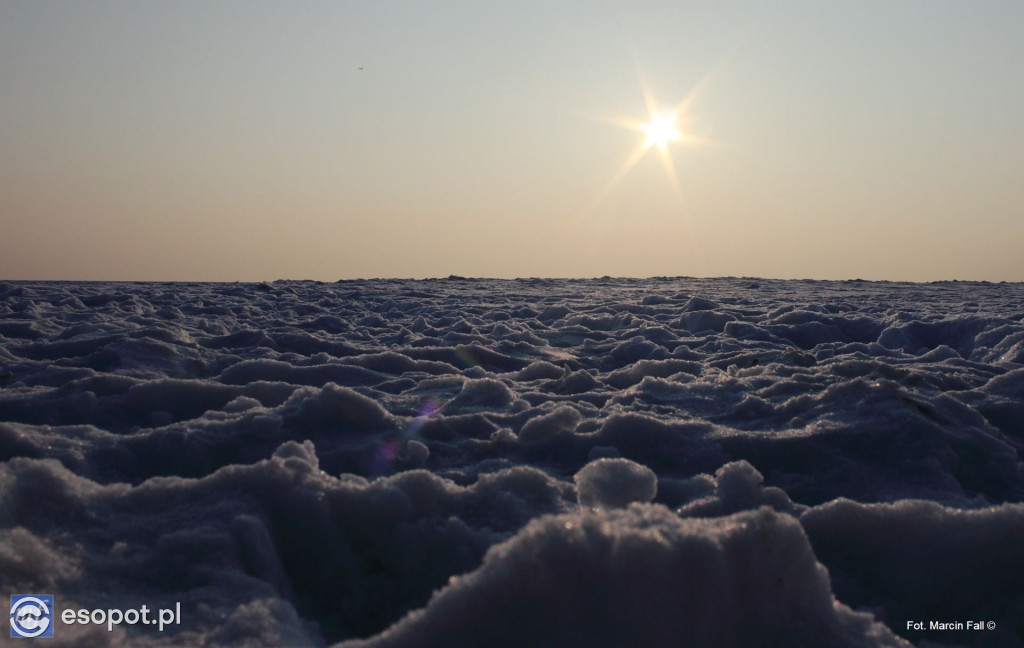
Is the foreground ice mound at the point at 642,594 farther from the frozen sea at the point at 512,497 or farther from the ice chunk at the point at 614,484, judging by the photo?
the ice chunk at the point at 614,484

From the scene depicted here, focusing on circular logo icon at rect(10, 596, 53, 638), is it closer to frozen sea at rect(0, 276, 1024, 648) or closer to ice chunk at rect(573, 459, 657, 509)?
frozen sea at rect(0, 276, 1024, 648)

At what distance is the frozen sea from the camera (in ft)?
3.81

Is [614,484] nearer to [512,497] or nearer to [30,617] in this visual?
[512,497]

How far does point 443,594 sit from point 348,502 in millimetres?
642

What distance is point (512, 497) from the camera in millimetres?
1871

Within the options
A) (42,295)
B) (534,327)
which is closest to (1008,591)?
(534,327)

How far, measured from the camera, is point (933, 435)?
2412mm

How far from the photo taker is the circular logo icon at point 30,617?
118 cm

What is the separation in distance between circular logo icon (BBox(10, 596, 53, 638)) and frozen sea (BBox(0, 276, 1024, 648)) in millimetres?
43

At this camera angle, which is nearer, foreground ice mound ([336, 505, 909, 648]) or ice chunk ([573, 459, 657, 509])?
foreground ice mound ([336, 505, 909, 648])

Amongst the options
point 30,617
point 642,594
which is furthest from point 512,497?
point 30,617

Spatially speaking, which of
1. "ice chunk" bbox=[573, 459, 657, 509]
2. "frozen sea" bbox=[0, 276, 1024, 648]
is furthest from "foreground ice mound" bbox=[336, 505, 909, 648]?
"ice chunk" bbox=[573, 459, 657, 509]

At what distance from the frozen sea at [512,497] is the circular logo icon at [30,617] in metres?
0.04

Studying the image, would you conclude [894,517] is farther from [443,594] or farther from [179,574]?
[179,574]
